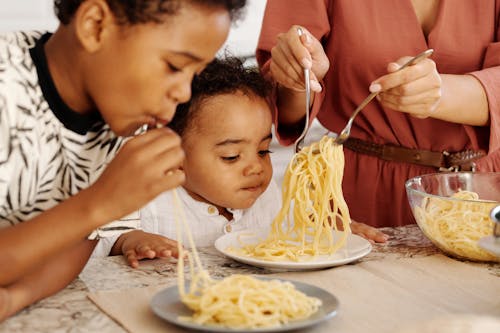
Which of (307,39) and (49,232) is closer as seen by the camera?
(49,232)

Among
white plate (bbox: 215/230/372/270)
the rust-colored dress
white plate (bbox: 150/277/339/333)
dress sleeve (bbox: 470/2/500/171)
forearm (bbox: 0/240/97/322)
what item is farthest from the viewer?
the rust-colored dress

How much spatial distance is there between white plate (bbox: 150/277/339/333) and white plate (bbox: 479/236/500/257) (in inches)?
11.0

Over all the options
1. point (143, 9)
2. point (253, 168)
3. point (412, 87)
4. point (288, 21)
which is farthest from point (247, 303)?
point (288, 21)

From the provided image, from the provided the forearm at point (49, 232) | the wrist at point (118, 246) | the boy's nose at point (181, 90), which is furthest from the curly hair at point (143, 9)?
the wrist at point (118, 246)

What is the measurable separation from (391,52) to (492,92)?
0.32 metres

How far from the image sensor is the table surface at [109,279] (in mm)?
1343

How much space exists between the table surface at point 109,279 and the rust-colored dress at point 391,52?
0.26 meters

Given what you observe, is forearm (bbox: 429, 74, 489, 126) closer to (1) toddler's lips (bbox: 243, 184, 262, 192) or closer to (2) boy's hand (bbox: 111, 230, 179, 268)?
(1) toddler's lips (bbox: 243, 184, 262, 192)

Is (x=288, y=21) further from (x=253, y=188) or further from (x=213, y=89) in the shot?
(x=253, y=188)

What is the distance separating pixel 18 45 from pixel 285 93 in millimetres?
939

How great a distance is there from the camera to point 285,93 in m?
2.23

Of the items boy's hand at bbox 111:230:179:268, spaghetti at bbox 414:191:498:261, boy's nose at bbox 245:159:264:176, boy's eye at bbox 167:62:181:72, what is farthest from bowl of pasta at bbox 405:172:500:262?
boy's eye at bbox 167:62:181:72

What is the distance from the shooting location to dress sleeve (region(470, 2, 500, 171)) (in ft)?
6.66

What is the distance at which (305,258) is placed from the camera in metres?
1.75
